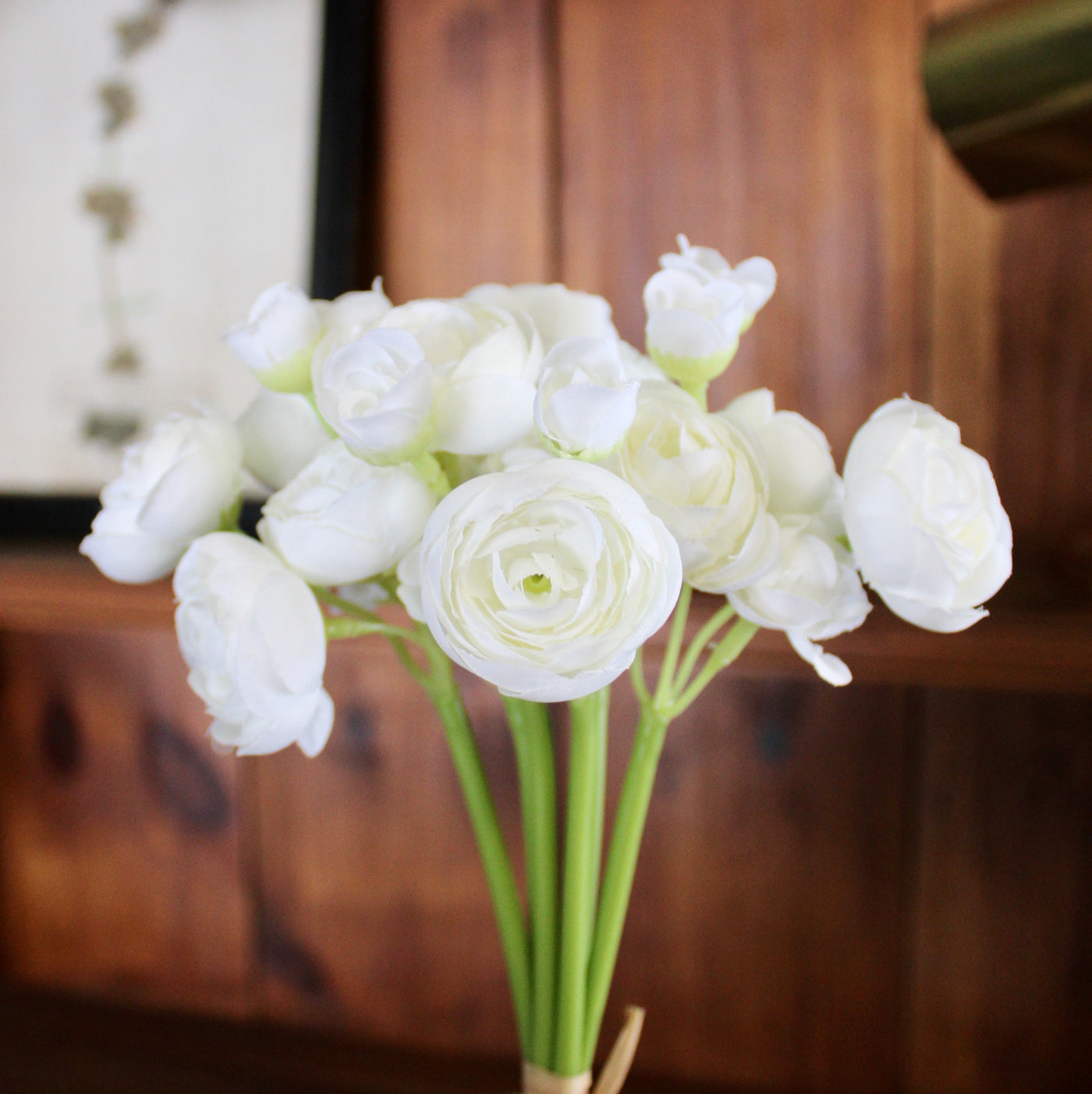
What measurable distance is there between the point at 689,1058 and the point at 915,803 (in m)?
0.37

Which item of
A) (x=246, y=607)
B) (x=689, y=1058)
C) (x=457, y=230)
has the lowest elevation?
(x=689, y=1058)

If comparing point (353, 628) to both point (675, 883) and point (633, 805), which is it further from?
point (675, 883)

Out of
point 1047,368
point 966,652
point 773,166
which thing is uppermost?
point 773,166

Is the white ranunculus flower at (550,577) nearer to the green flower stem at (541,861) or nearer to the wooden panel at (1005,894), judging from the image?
the green flower stem at (541,861)

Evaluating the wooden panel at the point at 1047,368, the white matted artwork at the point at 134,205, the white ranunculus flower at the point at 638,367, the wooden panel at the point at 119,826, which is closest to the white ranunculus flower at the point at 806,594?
the white ranunculus flower at the point at 638,367

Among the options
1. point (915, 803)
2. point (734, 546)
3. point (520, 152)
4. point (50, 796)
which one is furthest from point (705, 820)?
point (50, 796)

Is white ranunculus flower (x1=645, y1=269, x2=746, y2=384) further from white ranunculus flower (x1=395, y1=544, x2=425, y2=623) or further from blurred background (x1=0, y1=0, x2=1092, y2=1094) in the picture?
blurred background (x1=0, y1=0, x2=1092, y2=1094)

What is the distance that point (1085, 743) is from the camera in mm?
757

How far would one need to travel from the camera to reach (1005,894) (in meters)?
0.78

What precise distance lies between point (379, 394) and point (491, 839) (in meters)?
0.26

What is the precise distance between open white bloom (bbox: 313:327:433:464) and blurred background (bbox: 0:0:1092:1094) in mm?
344

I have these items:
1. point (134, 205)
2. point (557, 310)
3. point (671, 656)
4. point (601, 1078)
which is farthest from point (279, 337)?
point (134, 205)

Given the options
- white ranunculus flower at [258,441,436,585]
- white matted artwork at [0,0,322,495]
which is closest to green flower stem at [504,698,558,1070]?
white ranunculus flower at [258,441,436,585]

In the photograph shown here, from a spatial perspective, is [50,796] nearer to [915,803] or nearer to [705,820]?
[705,820]
